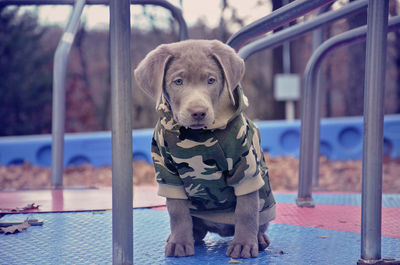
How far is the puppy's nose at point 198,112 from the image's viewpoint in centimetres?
161

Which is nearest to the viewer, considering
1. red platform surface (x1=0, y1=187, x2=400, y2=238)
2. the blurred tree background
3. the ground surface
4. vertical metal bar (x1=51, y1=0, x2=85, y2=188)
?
red platform surface (x1=0, y1=187, x2=400, y2=238)

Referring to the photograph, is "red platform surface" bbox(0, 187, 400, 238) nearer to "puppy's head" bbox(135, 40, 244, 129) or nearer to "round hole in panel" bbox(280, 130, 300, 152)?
"puppy's head" bbox(135, 40, 244, 129)

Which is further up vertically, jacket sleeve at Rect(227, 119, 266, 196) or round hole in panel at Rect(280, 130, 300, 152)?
jacket sleeve at Rect(227, 119, 266, 196)

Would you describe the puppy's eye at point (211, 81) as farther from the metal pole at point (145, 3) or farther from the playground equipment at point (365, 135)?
the metal pole at point (145, 3)

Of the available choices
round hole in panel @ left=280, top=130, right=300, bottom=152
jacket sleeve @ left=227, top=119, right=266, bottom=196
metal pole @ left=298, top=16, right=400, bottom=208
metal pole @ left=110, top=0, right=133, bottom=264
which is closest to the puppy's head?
jacket sleeve @ left=227, top=119, right=266, bottom=196

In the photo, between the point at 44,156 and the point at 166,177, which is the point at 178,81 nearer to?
the point at 166,177

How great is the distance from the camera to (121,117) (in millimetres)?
1310

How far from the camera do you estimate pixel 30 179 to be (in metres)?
6.02

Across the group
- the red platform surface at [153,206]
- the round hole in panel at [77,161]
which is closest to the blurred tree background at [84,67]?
the round hole in panel at [77,161]

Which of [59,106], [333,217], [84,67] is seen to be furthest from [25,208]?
[84,67]

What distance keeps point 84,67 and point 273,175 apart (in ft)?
21.6

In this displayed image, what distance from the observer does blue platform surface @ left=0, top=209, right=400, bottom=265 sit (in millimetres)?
1677

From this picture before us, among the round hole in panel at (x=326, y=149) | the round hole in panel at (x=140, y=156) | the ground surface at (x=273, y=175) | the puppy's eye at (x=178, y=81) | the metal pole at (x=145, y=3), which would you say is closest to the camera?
the puppy's eye at (x=178, y=81)

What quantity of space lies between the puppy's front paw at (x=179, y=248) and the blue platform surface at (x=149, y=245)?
0.03 meters
